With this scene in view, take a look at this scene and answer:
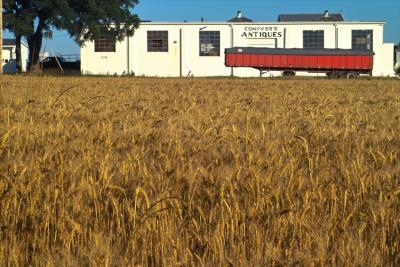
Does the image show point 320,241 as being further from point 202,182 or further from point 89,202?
point 89,202

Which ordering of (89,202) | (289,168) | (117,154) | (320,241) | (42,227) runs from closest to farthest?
(320,241) < (42,227) < (89,202) < (289,168) < (117,154)

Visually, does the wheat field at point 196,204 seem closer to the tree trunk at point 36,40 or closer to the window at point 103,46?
the tree trunk at point 36,40

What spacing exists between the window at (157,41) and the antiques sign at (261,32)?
1030 centimetres

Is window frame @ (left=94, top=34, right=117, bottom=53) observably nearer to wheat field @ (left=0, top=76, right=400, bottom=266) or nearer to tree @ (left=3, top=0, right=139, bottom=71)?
tree @ (left=3, top=0, right=139, bottom=71)

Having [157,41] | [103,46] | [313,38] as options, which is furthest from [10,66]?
[313,38]

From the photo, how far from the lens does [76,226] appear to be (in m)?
2.64

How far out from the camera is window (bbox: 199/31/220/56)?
74.1 m

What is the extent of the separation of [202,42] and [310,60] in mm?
18290

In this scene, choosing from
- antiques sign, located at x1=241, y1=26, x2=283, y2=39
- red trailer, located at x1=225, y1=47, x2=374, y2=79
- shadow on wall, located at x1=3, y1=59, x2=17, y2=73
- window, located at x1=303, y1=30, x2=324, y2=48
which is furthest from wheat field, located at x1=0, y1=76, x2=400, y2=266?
shadow on wall, located at x1=3, y1=59, x2=17, y2=73

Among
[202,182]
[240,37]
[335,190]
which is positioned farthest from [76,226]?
[240,37]

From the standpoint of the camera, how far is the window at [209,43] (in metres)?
74.1

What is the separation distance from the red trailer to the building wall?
36.5 ft

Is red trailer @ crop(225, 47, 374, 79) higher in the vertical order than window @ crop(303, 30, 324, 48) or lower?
lower

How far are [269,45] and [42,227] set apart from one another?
7360cm
